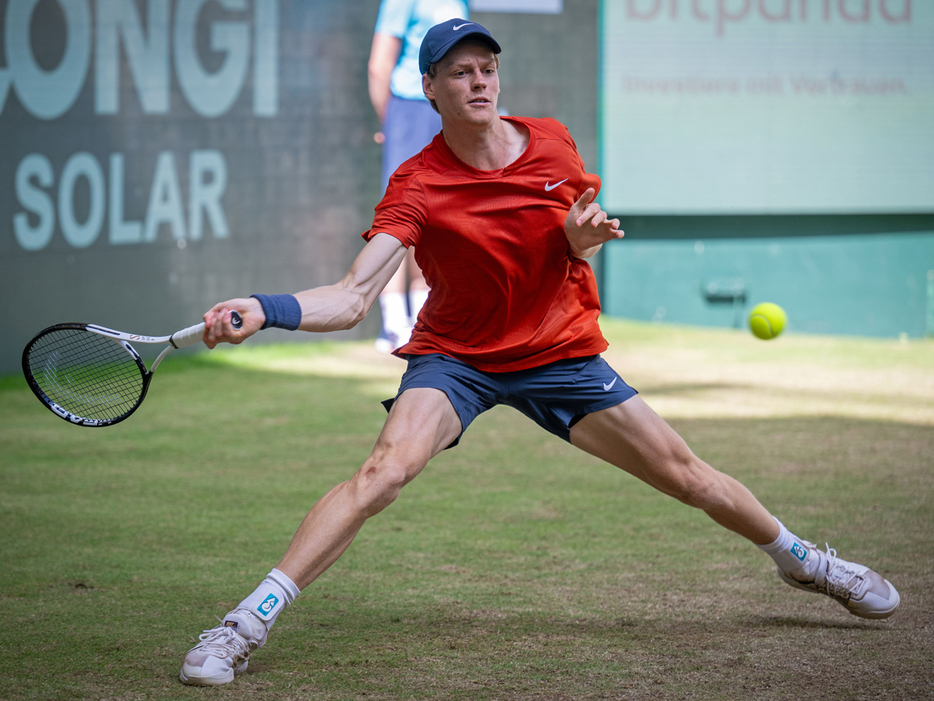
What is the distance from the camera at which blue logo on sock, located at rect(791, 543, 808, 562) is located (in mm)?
3438

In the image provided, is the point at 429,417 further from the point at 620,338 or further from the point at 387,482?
the point at 620,338

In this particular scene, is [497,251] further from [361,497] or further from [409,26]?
[409,26]

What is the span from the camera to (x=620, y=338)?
1047 cm

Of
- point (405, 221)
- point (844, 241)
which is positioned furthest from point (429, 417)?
point (844, 241)

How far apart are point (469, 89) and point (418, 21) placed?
7029 mm

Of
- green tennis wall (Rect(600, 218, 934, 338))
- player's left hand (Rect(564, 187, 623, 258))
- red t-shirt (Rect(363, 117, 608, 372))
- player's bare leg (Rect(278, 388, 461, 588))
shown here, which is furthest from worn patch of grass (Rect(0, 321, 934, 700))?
green tennis wall (Rect(600, 218, 934, 338))

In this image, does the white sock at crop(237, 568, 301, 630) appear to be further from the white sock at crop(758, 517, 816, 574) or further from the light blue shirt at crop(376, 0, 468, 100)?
the light blue shirt at crop(376, 0, 468, 100)

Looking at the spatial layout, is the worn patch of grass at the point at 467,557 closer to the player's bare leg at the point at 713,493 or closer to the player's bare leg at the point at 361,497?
the player's bare leg at the point at 713,493

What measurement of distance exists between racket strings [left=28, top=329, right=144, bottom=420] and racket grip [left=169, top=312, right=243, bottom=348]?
15.8 inches

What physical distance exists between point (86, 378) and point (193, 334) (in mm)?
991

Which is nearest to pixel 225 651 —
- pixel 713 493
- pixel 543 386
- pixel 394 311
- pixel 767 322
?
pixel 543 386

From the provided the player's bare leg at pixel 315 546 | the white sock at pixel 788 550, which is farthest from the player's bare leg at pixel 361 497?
the white sock at pixel 788 550

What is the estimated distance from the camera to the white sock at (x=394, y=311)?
33.1 ft

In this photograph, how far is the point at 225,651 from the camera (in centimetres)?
287
